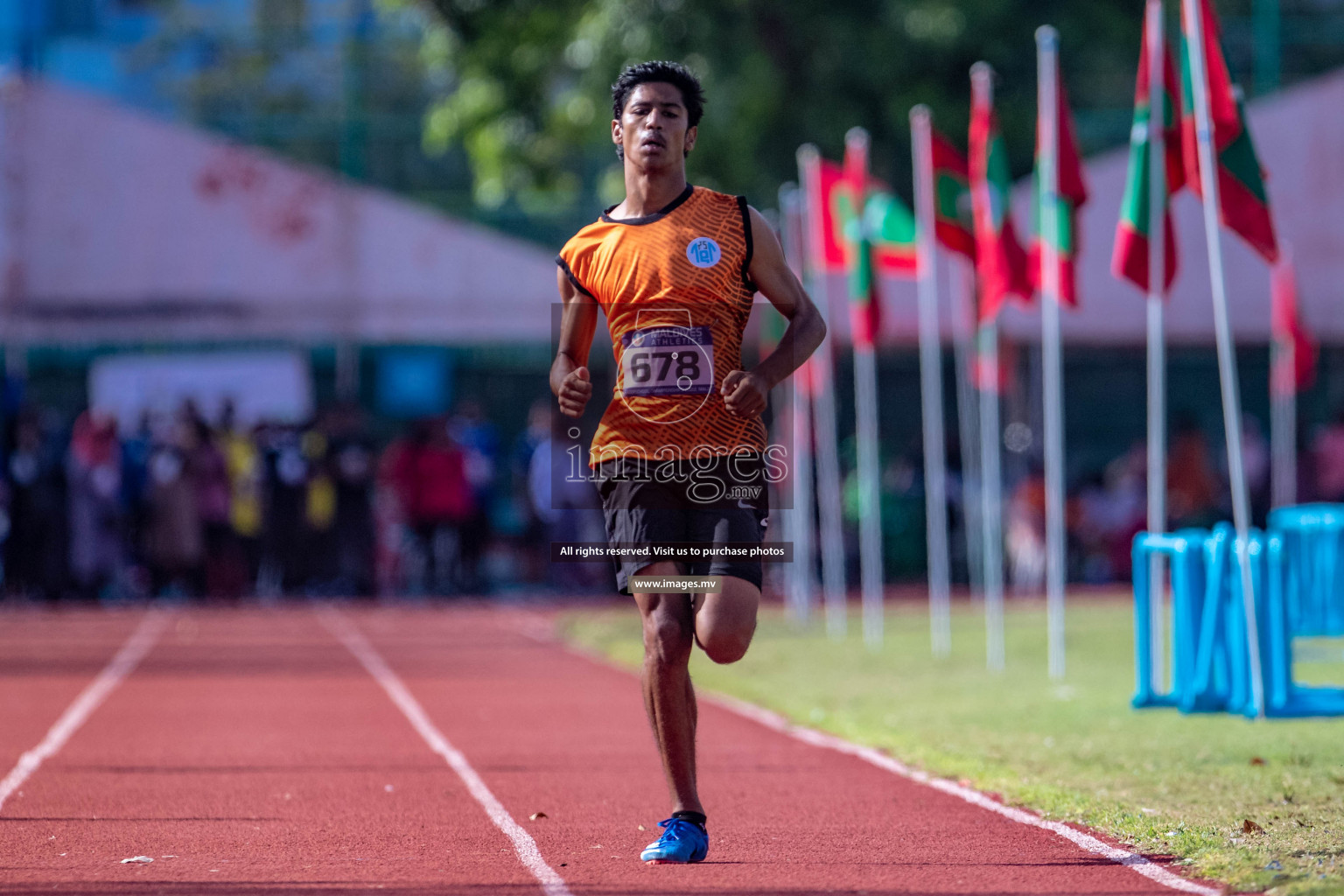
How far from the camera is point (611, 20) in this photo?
2425 centimetres

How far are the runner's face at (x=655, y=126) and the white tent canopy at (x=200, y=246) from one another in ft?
57.5

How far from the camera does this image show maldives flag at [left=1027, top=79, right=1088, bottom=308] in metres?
12.6

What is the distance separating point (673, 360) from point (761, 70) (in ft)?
60.7

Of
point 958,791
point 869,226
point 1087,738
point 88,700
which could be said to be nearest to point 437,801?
point 958,791

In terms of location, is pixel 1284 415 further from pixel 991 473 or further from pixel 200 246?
pixel 200 246

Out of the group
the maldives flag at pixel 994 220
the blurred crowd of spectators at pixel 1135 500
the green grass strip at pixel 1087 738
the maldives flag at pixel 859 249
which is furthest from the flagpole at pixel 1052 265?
the blurred crowd of spectators at pixel 1135 500

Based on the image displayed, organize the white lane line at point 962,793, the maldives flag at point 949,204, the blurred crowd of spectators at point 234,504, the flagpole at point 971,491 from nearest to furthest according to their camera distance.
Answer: the white lane line at point 962,793
the maldives flag at point 949,204
the blurred crowd of spectators at point 234,504
the flagpole at point 971,491

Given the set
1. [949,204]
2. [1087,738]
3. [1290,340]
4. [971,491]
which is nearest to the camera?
[1087,738]

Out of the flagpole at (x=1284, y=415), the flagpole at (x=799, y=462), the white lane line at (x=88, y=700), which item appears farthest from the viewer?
the flagpole at (x=1284, y=415)

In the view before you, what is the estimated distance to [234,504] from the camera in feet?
72.3

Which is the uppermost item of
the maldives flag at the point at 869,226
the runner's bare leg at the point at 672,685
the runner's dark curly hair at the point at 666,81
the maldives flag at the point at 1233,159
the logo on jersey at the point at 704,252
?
the maldives flag at the point at 869,226

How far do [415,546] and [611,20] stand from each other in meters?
6.62

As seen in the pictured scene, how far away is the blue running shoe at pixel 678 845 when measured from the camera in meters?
6.00

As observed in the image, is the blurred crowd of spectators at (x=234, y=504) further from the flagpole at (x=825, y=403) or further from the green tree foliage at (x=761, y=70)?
the green tree foliage at (x=761, y=70)
